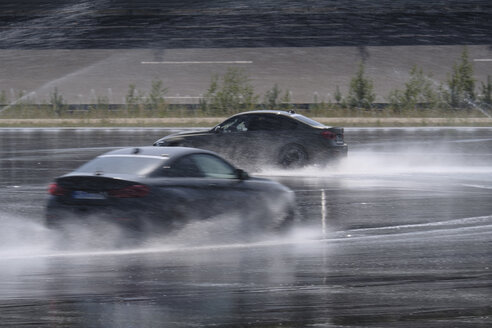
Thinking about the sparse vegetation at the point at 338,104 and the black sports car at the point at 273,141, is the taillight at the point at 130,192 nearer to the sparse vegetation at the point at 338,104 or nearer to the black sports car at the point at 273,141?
the black sports car at the point at 273,141

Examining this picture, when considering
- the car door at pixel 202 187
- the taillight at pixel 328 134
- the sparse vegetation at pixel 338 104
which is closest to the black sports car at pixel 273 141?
the taillight at pixel 328 134

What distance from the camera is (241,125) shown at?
23125 millimetres

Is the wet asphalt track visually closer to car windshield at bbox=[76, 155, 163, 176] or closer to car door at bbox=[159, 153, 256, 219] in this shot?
car door at bbox=[159, 153, 256, 219]

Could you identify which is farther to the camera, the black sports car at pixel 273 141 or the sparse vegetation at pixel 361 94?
the sparse vegetation at pixel 361 94

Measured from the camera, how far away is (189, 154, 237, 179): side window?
12.6 meters

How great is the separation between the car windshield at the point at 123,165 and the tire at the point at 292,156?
10.3 meters

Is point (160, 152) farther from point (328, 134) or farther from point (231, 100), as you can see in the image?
point (231, 100)

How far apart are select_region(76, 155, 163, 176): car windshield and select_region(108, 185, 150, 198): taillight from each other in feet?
1.11

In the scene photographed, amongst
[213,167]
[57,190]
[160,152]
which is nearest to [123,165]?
[160,152]

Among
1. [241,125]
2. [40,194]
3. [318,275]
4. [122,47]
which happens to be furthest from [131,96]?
[318,275]

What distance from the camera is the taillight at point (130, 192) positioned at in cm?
1120

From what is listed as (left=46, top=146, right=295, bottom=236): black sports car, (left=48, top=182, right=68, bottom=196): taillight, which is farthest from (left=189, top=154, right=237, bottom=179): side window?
(left=48, top=182, right=68, bottom=196): taillight

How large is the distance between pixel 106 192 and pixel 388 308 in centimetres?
453

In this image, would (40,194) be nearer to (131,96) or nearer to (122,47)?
(131,96)
